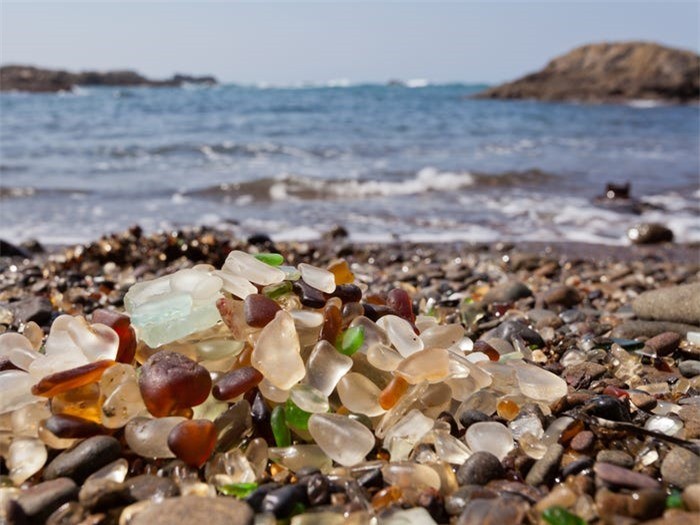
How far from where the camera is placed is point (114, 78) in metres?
76.9

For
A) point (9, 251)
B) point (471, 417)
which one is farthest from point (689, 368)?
point (9, 251)

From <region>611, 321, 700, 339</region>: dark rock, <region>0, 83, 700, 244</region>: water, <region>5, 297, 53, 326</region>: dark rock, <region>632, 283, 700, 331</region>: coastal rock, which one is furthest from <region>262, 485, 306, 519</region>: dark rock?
<region>0, 83, 700, 244</region>: water

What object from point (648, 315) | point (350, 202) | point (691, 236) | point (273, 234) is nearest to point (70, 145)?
point (350, 202)

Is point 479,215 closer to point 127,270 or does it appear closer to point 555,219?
point 555,219

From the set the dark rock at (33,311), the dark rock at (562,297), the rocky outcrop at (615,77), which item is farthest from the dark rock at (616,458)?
the rocky outcrop at (615,77)

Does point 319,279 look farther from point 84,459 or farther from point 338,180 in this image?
point 338,180

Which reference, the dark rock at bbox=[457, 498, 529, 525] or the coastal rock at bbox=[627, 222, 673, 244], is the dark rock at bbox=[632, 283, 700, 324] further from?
the coastal rock at bbox=[627, 222, 673, 244]

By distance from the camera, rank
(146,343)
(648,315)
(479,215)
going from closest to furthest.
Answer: (146,343) → (648,315) → (479,215)

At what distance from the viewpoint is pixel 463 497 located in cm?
124

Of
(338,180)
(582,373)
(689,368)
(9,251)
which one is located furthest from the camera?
(338,180)

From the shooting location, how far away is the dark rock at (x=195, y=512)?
42.8 inches

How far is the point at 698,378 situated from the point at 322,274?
1.12 m

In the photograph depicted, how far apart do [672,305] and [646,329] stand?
10.7 inches

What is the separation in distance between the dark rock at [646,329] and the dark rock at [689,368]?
1.23 feet
